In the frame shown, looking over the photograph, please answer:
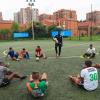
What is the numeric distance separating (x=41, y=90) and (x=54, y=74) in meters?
3.76

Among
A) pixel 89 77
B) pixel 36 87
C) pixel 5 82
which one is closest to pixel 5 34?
pixel 5 82

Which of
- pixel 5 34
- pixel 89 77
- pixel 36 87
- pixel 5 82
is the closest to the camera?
pixel 36 87

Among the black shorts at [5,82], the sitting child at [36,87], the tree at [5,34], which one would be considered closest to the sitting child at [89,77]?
the sitting child at [36,87]

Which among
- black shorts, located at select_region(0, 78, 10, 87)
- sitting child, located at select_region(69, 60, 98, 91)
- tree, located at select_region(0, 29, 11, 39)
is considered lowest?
black shorts, located at select_region(0, 78, 10, 87)

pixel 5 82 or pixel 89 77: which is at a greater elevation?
pixel 89 77

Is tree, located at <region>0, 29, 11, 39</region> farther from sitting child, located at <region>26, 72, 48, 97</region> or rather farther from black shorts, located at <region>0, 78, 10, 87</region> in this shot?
sitting child, located at <region>26, 72, 48, 97</region>

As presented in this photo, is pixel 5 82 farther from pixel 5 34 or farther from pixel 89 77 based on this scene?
pixel 5 34

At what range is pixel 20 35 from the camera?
Result: 5919cm

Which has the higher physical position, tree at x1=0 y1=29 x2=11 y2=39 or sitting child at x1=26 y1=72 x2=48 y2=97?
tree at x1=0 y1=29 x2=11 y2=39

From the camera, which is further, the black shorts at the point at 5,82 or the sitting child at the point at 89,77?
the black shorts at the point at 5,82

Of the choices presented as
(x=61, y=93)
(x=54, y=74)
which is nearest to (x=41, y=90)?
(x=61, y=93)

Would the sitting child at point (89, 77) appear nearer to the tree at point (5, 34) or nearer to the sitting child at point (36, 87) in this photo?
the sitting child at point (36, 87)

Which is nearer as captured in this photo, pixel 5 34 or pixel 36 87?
pixel 36 87

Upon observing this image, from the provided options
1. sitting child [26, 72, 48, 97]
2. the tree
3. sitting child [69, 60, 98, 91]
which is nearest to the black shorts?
sitting child [26, 72, 48, 97]
